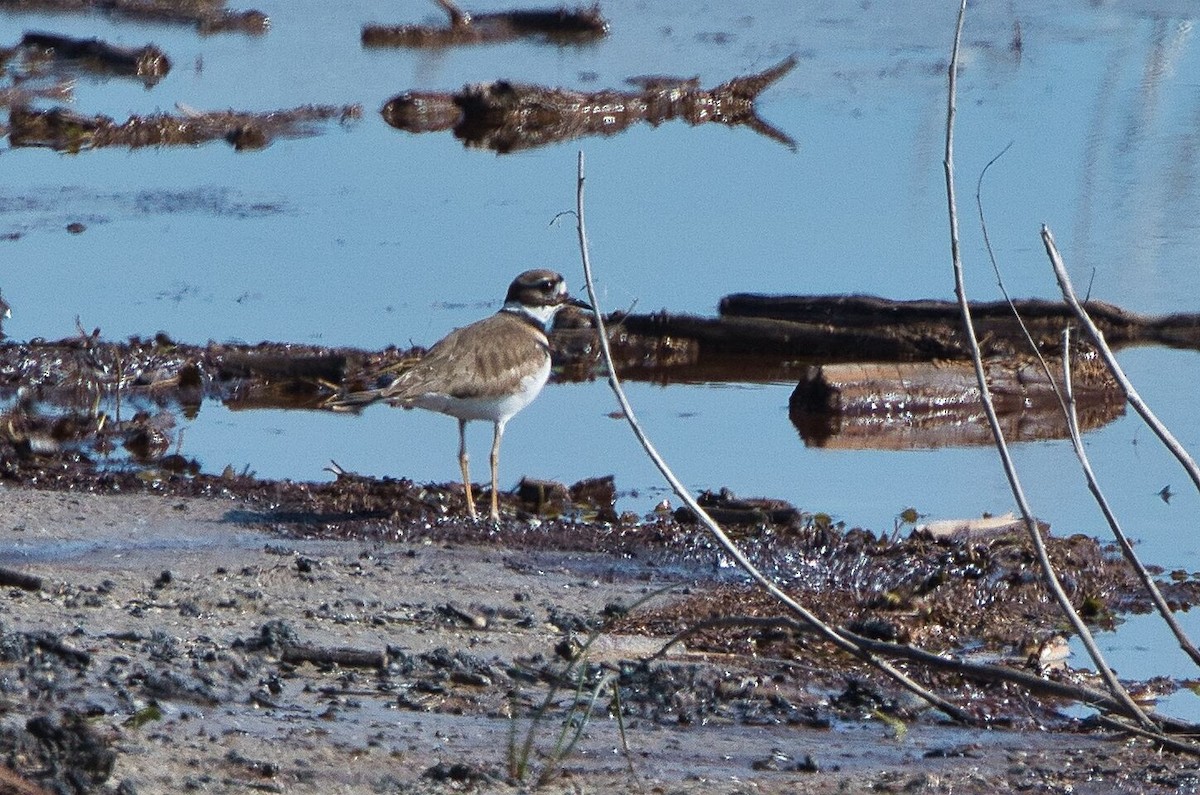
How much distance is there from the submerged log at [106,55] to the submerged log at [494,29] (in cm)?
383

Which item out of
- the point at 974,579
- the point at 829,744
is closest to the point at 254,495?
the point at 974,579

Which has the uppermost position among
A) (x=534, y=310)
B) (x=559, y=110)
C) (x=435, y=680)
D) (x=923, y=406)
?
(x=559, y=110)

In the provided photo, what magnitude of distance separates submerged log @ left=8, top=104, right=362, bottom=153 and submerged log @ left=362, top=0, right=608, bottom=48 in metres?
6.74

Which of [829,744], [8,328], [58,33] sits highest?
[58,33]

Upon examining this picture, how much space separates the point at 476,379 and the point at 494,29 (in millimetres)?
19521

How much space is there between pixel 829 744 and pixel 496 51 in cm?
2126

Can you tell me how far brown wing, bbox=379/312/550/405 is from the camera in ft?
27.5

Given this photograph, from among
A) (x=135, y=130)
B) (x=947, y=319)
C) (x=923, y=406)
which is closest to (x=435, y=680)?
(x=923, y=406)

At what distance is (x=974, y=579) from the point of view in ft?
25.2

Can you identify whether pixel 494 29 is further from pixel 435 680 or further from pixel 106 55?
pixel 435 680

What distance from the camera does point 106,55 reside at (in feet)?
75.9

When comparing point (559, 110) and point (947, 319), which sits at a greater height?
point (559, 110)

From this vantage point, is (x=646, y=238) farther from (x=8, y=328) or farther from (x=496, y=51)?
(x=496, y=51)

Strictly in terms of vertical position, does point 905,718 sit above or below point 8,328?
below
